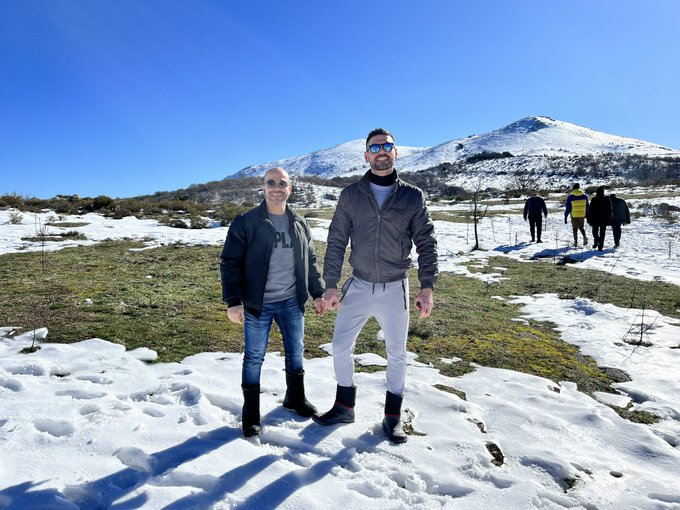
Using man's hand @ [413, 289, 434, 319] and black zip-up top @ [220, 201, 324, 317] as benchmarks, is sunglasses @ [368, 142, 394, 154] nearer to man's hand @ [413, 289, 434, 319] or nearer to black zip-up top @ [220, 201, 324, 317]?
black zip-up top @ [220, 201, 324, 317]

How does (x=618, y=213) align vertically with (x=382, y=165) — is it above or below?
below

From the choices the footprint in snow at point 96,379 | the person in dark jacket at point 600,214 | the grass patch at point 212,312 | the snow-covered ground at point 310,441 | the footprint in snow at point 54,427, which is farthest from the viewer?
the person in dark jacket at point 600,214

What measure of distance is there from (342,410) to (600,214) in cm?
1356

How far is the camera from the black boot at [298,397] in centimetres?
327

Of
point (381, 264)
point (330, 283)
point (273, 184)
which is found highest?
point (273, 184)

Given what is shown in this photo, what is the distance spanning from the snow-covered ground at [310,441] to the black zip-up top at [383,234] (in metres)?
1.23

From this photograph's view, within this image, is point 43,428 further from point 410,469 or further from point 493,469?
point 493,469

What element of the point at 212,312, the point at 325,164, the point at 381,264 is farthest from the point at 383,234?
the point at 325,164

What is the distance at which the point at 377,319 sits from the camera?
312 cm

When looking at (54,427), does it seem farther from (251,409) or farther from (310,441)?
(310,441)

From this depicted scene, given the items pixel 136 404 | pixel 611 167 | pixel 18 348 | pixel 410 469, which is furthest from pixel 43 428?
pixel 611 167

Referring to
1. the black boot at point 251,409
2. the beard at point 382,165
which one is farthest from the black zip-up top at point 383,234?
the black boot at point 251,409

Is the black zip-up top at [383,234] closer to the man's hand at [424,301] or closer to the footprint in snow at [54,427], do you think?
the man's hand at [424,301]

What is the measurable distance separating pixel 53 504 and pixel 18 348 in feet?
9.75
